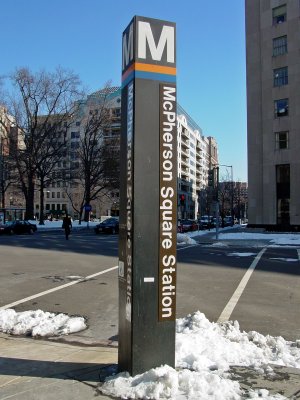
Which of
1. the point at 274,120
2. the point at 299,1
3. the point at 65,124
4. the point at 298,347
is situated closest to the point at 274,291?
the point at 298,347

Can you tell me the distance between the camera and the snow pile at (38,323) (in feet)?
23.2

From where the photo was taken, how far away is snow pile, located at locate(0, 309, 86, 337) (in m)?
7.06

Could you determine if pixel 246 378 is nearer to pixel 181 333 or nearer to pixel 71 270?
pixel 181 333

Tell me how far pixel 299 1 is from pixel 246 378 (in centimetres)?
5019

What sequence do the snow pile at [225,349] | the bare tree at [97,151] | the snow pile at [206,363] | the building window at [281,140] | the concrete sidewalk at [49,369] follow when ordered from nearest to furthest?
the snow pile at [206,363]
the concrete sidewalk at [49,369]
the snow pile at [225,349]
the building window at [281,140]
the bare tree at [97,151]

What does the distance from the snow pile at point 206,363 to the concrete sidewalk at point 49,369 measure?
30 cm

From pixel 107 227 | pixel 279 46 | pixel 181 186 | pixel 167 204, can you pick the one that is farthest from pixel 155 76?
pixel 181 186

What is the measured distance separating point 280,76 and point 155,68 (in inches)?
1872

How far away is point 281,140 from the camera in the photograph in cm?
4838

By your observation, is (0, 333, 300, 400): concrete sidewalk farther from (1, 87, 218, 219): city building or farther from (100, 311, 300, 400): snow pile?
(1, 87, 218, 219): city building

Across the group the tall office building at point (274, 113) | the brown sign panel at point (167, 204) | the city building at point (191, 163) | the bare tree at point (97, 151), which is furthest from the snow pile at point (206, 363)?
the city building at point (191, 163)

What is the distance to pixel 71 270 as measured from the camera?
14641mm

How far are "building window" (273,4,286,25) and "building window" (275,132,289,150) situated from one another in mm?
11741

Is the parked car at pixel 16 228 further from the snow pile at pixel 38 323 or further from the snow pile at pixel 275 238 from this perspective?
the snow pile at pixel 38 323
